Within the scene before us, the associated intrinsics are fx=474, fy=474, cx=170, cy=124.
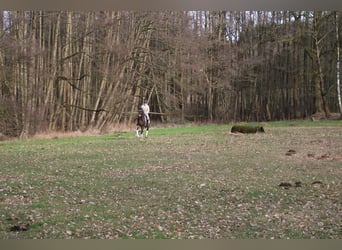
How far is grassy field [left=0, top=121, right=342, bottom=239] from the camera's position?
408 cm

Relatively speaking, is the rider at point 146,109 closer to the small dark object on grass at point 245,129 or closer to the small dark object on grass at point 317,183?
the small dark object on grass at point 245,129

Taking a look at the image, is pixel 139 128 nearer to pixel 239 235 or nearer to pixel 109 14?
pixel 109 14

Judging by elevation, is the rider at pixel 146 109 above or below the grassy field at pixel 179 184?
above

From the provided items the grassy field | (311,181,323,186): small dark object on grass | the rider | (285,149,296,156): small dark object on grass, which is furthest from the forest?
(311,181,323,186): small dark object on grass

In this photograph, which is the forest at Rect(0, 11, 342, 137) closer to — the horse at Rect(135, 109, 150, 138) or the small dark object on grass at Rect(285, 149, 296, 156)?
the horse at Rect(135, 109, 150, 138)

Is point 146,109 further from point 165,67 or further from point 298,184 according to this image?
point 298,184

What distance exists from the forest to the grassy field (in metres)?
0.32

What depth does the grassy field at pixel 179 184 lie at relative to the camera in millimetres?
4078

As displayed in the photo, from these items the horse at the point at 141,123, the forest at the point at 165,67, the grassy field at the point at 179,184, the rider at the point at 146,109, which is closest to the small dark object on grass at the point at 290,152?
the grassy field at the point at 179,184

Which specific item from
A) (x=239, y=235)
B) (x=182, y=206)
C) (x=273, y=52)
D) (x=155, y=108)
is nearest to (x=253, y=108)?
(x=273, y=52)

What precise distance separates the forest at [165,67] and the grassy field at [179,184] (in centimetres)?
32

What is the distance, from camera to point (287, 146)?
18.7 ft

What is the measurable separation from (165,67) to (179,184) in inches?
122

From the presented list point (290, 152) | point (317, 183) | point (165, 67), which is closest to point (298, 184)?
point (317, 183)
